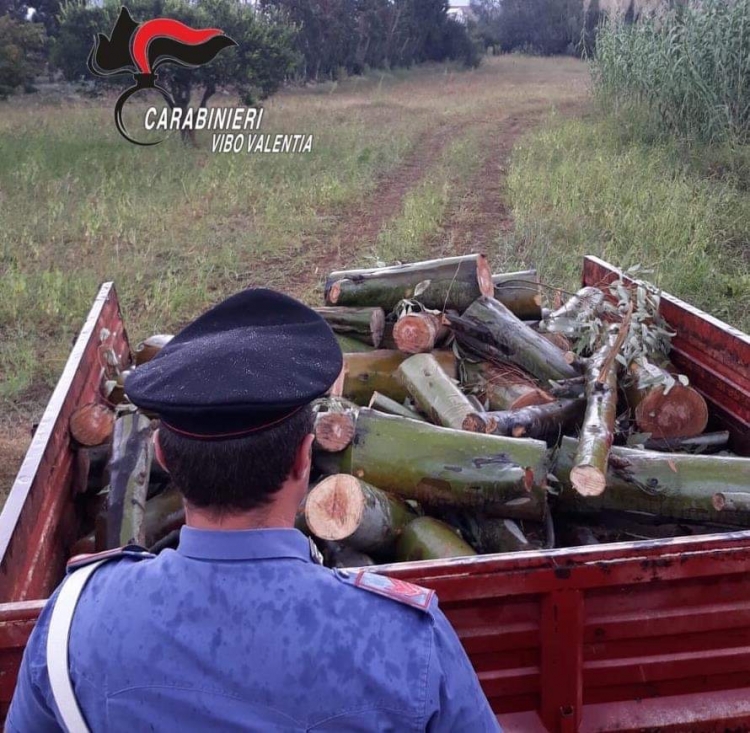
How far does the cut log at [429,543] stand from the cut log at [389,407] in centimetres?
65

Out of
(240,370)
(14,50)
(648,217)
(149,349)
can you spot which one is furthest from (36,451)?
(14,50)

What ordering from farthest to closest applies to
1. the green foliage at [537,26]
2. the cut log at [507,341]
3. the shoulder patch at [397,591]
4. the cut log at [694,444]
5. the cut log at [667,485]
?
Answer: the green foliage at [537,26], the cut log at [507,341], the cut log at [694,444], the cut log at [667,485], the shoulder patch at [397,591]

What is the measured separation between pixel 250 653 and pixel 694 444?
2665 mm

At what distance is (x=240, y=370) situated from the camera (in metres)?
1.21

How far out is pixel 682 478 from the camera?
2.78 m

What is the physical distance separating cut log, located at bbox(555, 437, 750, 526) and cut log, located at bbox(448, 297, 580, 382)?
2.57 feet

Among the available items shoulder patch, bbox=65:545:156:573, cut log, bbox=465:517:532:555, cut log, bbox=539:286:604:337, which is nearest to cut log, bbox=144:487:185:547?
cut log, bbox=465:517:532:555

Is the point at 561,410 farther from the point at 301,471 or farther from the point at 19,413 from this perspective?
the point at 19,413

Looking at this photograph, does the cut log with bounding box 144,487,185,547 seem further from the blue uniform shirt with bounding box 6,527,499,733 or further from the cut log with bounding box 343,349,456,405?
the blue uniform shirt with bounding box 6,527,499,733

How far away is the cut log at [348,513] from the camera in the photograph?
2535 mm

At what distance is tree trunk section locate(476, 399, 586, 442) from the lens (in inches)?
121

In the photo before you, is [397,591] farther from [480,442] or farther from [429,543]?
[480,442]

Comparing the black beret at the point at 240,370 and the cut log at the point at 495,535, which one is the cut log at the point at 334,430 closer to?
the cut log at the point at 495,535

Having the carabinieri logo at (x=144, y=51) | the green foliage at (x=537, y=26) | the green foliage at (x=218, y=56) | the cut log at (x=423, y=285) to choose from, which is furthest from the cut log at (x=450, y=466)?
the green foliage at (x=537, y=26)
